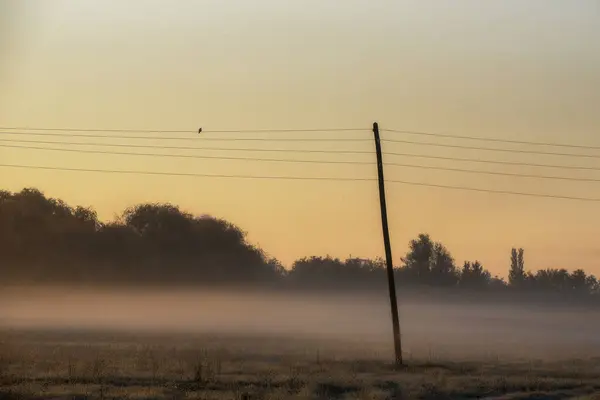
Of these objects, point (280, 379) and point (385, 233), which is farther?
point (385, 233)

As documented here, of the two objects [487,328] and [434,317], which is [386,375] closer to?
[487,328]

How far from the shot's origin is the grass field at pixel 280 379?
→ 34.6 metres

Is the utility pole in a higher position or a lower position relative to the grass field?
higher

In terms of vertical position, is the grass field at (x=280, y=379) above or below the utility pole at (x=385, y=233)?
below

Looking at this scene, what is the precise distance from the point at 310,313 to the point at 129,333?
45909 millimetres

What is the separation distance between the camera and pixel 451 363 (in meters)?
49.8

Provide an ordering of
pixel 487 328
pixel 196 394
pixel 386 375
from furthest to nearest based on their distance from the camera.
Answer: pixel 487 328
pixel 386 375
pixel 196 394

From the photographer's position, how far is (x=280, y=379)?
126 feet

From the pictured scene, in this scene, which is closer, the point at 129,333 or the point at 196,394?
the point at 196,394

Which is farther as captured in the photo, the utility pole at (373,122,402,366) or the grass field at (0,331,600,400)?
the utility pole at (373,122,402,366)

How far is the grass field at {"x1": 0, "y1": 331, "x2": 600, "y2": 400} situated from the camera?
3462 cm

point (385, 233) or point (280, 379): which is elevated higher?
point (385, 233)

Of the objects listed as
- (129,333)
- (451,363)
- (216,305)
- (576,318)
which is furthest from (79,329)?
(576,318)

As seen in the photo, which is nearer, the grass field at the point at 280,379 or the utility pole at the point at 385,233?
the grass field at the point at 280,379
